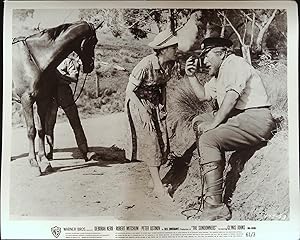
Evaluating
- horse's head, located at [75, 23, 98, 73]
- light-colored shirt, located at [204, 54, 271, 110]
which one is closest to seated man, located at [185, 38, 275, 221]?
light-colored shirt, located at [204, 54, 271, 110]

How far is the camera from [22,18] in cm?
52

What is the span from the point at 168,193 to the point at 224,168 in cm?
7

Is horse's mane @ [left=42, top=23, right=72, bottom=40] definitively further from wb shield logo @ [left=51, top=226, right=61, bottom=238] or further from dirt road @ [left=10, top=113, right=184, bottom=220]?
wb shield logo @ [left=51, top=226, right=61, bottom=238]

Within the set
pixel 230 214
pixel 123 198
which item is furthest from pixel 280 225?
pixel 123 198

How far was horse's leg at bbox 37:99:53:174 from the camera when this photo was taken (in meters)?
0.51

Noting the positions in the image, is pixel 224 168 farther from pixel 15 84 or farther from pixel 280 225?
pixel 15 84

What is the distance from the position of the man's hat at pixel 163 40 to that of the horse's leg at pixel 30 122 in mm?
151

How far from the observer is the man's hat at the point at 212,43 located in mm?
523

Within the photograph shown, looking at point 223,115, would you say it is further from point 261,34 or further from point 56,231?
point 56,231

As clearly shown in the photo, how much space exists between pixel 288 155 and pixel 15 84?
1.04ft

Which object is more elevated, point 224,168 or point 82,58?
point 82,58

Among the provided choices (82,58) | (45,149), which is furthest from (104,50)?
(45,149)

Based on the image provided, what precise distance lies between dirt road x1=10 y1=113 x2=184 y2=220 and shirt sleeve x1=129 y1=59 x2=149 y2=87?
0.05 m

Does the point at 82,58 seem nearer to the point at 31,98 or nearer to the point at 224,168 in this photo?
the point at 31,98
